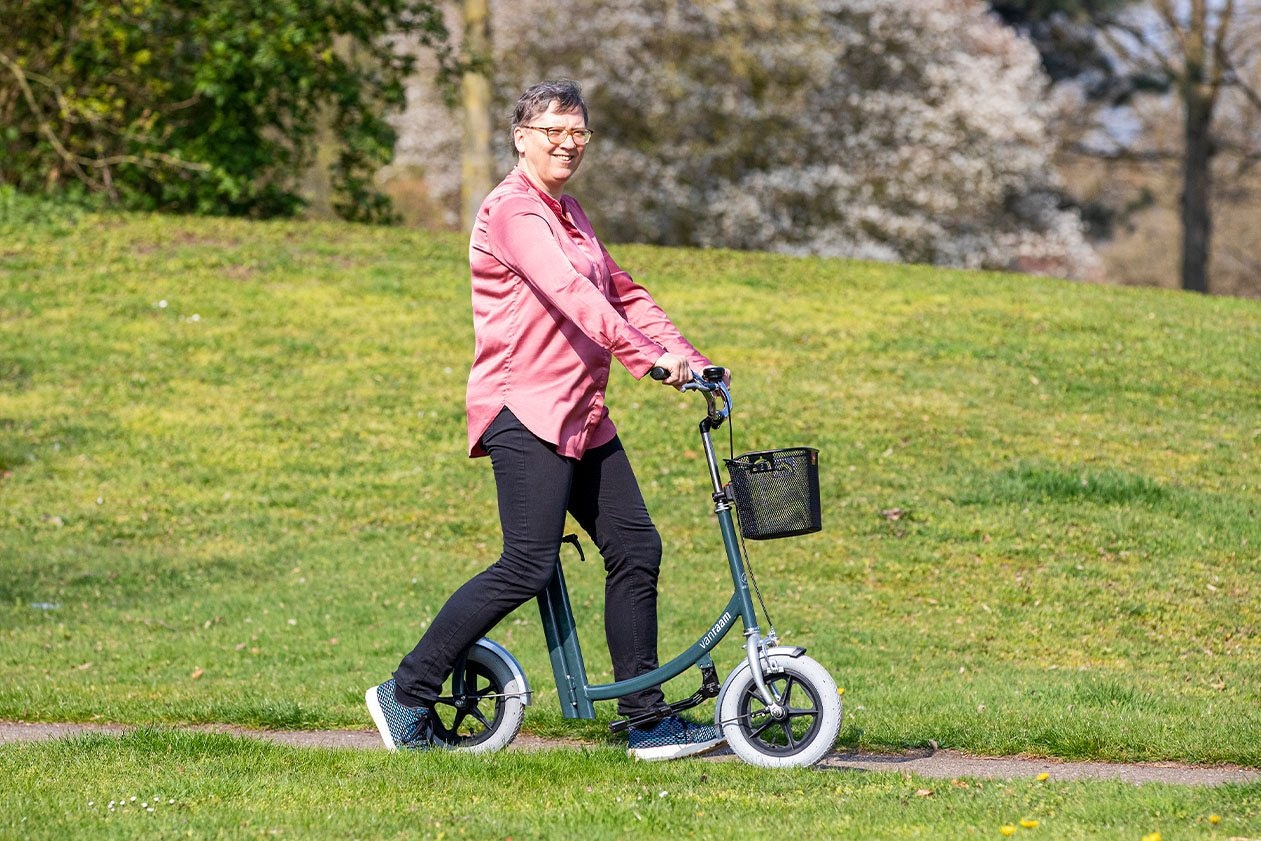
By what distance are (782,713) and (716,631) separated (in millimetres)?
381

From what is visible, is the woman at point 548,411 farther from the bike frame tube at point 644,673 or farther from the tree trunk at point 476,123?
the tree trunk at point 476,123

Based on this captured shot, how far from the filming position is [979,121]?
1104 inches

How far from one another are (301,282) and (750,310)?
479 cm

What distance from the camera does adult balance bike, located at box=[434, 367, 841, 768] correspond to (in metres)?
4.68

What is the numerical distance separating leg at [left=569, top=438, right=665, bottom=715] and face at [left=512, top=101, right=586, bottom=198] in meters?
0.89

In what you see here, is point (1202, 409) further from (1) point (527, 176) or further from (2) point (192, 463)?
(1) point (527, 176)

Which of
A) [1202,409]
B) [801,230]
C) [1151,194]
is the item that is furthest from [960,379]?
[1151,194]

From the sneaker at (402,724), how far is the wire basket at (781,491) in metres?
1.31

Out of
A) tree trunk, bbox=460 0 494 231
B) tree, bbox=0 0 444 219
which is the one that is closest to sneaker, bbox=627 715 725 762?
tree, bbox=0 0 444 219

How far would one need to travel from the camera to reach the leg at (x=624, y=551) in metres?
5.01

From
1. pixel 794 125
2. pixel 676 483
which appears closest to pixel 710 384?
pixel 676 483

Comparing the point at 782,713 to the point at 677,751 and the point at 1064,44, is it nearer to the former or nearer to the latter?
the point at 677,751

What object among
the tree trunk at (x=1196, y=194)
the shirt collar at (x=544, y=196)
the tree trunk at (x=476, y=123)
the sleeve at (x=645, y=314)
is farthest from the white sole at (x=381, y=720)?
the tree trunk at (x=1196, y=194)

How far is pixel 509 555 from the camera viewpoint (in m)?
4.91
